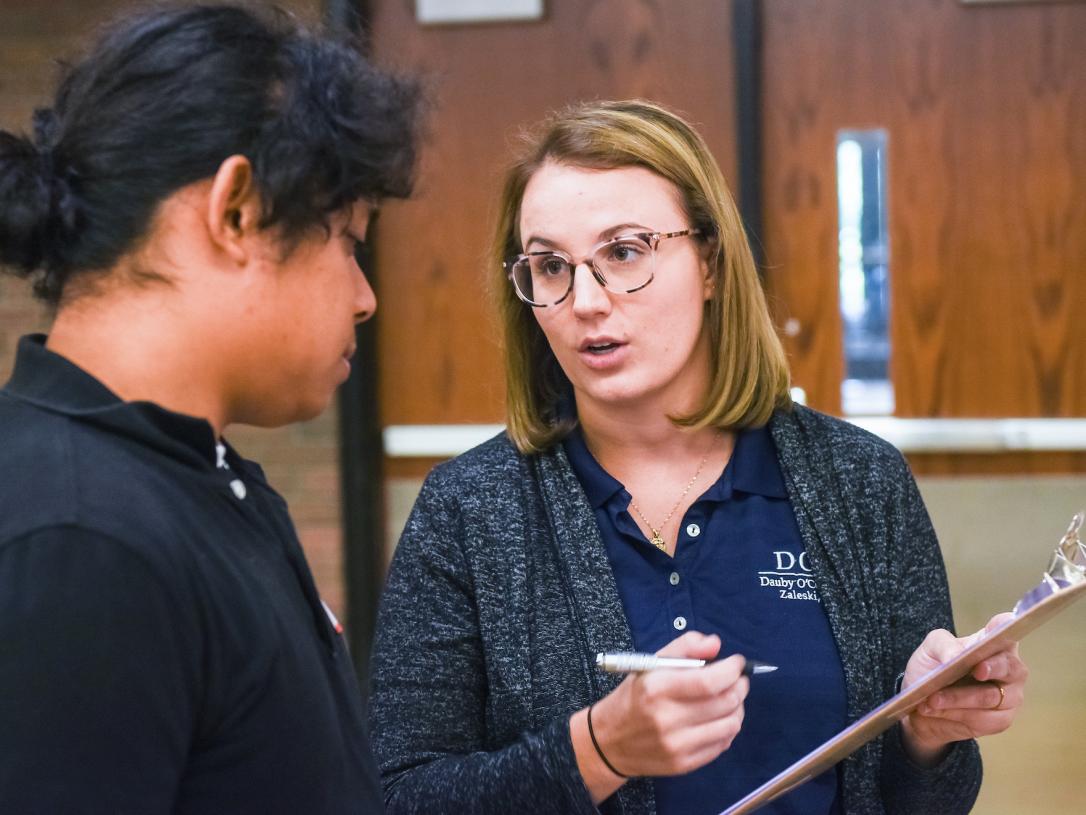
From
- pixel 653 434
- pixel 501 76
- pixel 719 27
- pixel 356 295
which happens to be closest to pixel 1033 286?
pixel 719 27

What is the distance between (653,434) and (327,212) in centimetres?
79

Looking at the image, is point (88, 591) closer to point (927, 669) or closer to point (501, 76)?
point (927, 669)

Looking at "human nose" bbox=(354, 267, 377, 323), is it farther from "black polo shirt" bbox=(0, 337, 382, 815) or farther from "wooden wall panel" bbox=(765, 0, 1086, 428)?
"wooden wall panel" bbox=(765, 0, 1086, 428)

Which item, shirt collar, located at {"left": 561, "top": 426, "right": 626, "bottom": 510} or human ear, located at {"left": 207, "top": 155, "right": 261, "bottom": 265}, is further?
shirt collar, located at {"left": 561, "top": 426, "right": 626, "bottom": 510}

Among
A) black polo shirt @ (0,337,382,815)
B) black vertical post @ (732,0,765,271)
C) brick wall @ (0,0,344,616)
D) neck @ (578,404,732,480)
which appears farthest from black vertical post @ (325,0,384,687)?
black polo shirt @ (0,337,382,815)

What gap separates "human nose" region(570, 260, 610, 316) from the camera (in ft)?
5.26

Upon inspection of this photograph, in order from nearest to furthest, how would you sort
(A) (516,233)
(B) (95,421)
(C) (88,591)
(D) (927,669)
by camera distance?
(C) (88,591), (B) (95,421), (D) (927,669), (A) (516,233)

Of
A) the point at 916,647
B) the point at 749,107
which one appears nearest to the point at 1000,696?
the point at 916,647

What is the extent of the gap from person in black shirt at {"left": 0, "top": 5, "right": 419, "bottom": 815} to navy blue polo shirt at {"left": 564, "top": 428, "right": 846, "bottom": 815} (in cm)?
57

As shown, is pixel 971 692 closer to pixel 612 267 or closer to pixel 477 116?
pixel 612 267

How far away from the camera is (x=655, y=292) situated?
163 cm

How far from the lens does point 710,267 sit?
1729mm

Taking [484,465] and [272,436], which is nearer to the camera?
[484,465]

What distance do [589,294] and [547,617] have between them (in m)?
0.43
